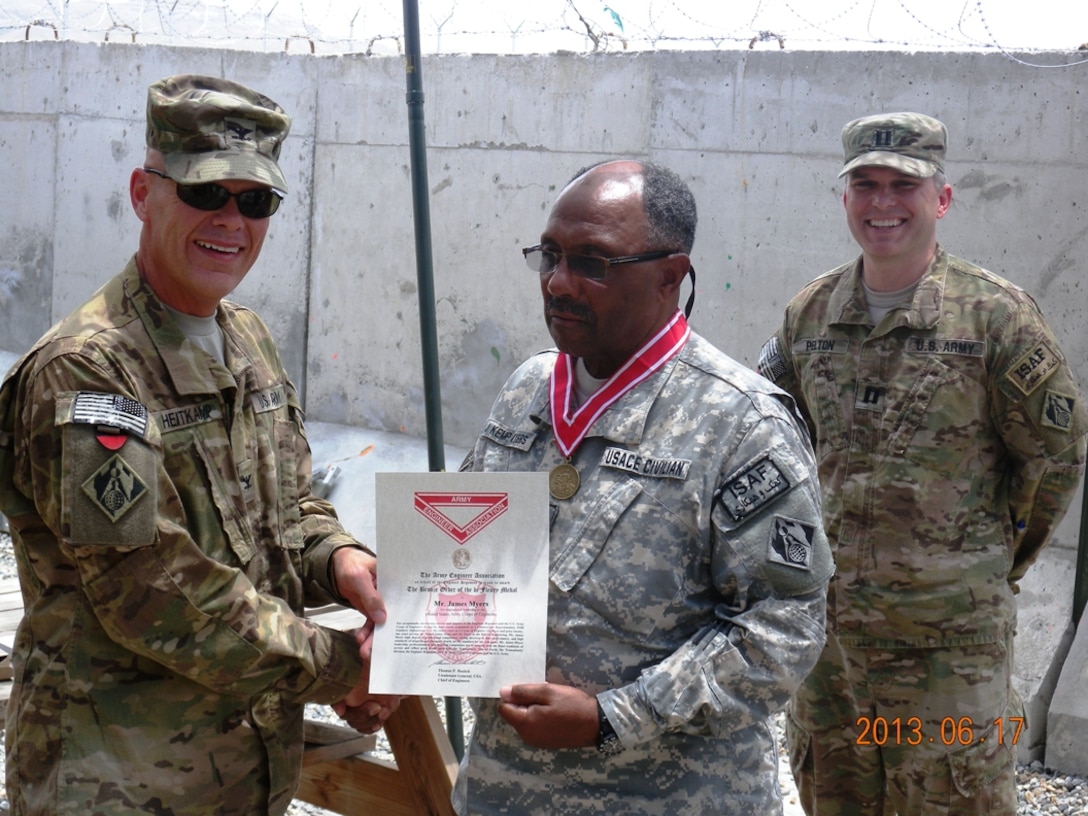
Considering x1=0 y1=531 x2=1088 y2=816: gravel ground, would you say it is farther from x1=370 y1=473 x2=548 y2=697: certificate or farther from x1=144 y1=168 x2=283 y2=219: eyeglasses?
x1=144 y1=168 x2=283 y2=219: eyeglasses

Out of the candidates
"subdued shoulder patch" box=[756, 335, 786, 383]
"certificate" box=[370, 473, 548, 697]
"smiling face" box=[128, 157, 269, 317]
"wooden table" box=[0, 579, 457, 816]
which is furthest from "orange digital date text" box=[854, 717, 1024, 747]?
"smiling face" box=[128, 157, 269, 317]

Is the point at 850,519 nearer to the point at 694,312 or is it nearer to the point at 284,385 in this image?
the point at 284,385

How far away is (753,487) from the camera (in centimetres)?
224

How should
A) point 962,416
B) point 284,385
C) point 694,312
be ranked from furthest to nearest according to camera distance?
1. point 694,312
2. point 962,416
3. point 284,385

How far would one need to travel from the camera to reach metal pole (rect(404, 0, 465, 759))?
159 inches

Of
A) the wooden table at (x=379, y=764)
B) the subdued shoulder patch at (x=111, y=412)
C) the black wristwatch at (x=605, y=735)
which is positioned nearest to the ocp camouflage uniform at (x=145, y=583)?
the subdued shoulder patch at (x=111, y=412)

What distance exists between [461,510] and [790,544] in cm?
59

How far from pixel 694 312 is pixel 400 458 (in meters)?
2.25

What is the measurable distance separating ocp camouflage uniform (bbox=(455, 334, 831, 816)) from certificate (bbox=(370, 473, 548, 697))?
0.08 m

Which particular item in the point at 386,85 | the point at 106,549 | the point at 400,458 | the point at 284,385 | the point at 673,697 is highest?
the point at 386,85

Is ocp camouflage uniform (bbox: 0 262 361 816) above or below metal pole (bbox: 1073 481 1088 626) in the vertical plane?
above

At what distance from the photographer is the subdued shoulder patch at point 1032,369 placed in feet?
12.0

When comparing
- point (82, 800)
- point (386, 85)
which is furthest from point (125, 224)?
point (82, 800)

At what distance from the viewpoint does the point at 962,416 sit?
3.72 metres
